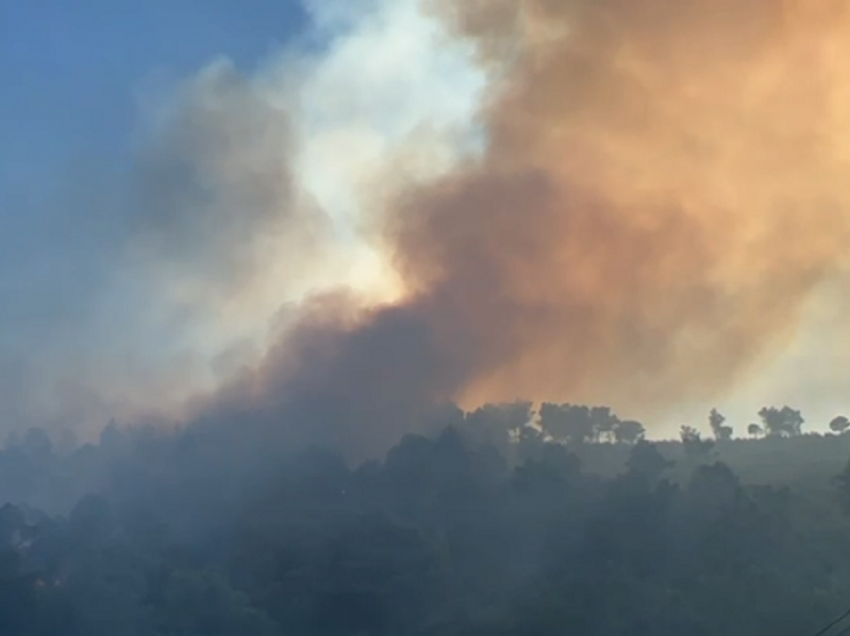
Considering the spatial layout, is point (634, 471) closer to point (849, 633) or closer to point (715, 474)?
point (715, 474)

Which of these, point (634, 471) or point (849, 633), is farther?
point (634, 471)

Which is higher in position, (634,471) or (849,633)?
(634,471)

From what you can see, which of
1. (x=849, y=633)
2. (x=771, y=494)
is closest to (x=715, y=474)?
(x=771, y=494)

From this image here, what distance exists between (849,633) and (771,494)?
26986 mm

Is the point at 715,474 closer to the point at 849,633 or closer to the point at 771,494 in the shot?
the point at 771,494

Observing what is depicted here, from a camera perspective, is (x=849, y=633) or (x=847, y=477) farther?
(x=847, y=477)

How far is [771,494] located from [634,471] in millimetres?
18185

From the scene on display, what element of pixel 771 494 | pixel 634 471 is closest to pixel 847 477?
pixel 771 494

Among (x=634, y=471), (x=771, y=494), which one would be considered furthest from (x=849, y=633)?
(x=634, y=471)

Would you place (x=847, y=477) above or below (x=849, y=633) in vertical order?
above

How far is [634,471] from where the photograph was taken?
17862cm

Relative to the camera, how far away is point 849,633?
151 meters

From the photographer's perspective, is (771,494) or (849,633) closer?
(849,633)

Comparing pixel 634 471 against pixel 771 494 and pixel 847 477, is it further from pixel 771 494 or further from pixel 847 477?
pixel 847 477
